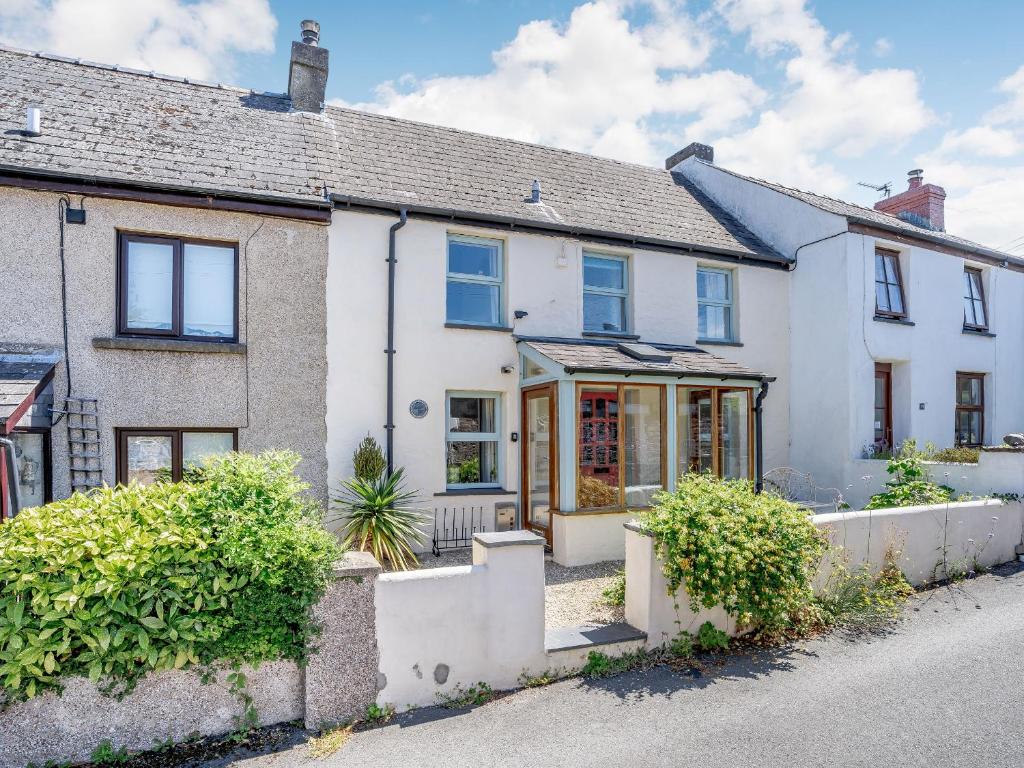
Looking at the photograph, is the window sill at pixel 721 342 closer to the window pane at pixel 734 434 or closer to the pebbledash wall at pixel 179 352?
the window pane at pixel 734 434

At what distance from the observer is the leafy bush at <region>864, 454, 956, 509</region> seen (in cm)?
861

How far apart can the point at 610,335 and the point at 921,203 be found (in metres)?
11.3

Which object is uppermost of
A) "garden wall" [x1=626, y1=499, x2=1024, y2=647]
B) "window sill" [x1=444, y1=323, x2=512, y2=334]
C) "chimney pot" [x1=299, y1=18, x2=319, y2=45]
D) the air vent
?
"chimney pot" [x1=299, y1=18, x2=319, y2=45]

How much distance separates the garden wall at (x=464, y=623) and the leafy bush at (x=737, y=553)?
1389 millimetres

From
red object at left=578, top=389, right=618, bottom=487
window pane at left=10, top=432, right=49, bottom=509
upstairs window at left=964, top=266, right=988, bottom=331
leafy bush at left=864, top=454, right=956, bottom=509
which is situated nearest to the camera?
window pane at left=10, top=432, right=49, bottom=509

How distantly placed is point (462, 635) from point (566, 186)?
9928 millimetres

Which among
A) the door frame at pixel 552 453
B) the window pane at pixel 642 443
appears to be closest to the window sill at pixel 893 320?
the window pane at pixel 642 443

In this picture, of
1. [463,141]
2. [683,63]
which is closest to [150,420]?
[463,141]

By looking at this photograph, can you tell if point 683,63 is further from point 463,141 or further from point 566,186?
point 463,141

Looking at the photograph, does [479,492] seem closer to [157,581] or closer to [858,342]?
[157,581]

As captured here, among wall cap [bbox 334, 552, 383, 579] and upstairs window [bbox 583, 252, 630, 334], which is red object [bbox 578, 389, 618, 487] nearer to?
upstairs window [bbox 583, 252, 630, 334]

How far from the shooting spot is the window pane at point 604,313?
11.1 m

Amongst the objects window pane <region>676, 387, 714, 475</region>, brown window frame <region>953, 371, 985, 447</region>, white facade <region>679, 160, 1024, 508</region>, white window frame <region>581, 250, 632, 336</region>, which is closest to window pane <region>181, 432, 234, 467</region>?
white window frame <region>581, 250, 632, 336</region>

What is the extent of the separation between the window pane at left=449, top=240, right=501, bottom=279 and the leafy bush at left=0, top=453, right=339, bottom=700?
248 inches
